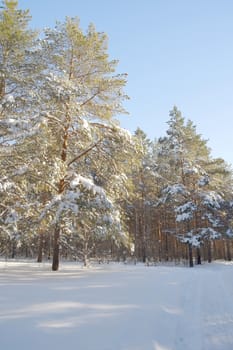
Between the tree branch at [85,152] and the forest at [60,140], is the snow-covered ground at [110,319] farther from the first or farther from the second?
the tree branch at [85,152]

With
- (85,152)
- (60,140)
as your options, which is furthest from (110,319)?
(60,140)

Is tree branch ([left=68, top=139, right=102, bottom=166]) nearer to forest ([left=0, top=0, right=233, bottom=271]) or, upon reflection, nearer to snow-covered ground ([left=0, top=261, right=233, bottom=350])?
forest ([left=0, top=0, right=233, bottom=271])

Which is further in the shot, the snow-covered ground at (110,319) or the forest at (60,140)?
the forest at (60,140)

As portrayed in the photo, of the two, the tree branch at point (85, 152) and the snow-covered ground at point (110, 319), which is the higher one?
the tree branch at point (85, 152)

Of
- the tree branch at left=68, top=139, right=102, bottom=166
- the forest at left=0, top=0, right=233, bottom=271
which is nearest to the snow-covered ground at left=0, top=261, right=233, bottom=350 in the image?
the forest at left=0, top=0, right=233, bottom=271

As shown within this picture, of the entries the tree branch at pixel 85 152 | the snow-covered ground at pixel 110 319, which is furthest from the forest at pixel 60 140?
the snow-covered ground at pixel 110 319

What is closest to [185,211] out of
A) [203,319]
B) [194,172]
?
[194,172]

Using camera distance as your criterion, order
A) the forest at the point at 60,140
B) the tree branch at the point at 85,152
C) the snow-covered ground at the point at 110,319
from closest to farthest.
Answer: the snow-covered ground at the point at 110,319 → the forest at the point at 60,140 → the tree branch at the point at 85,152

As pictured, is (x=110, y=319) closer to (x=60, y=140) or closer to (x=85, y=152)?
(x=85, y=152)

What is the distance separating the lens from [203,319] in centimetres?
545

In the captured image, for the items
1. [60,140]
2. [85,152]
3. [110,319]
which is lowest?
[110,319]

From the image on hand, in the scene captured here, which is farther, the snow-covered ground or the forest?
the forest

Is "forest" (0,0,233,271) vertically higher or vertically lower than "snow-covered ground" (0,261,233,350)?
higher

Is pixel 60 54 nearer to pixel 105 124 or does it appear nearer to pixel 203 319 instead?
pixel 105 124
